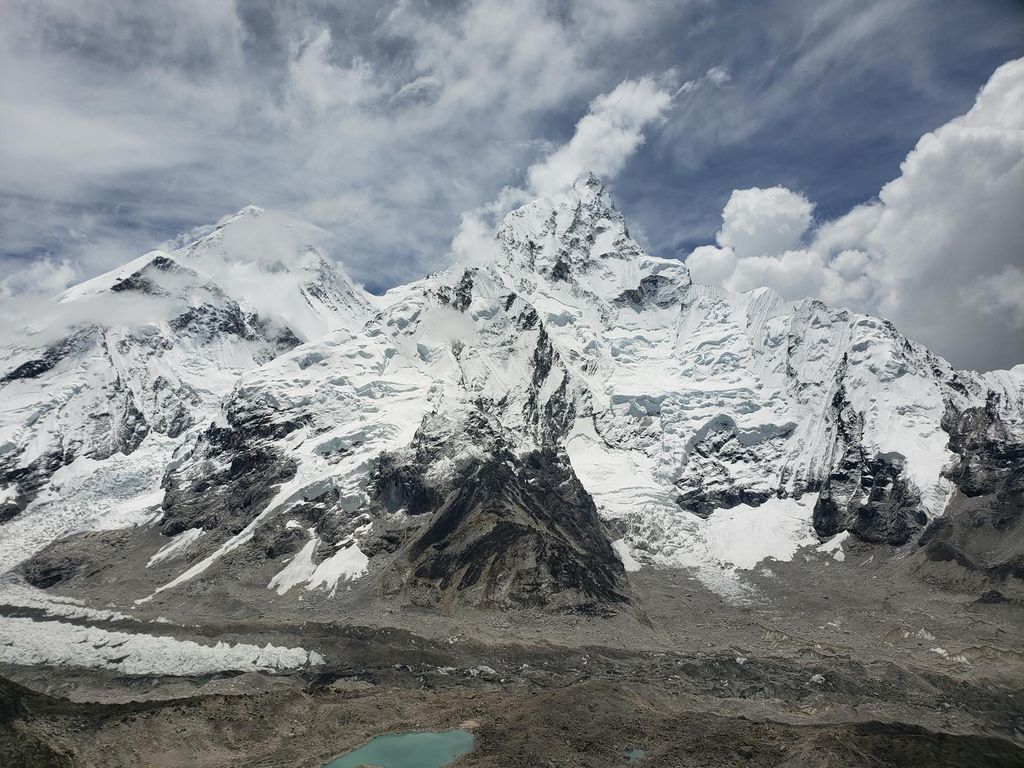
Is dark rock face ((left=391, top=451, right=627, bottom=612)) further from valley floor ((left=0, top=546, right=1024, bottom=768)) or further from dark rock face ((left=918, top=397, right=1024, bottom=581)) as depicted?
dark rock face ((left=918, top=397, right=1024, bottom=581))

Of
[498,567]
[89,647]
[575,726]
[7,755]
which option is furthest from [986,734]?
[89,647]

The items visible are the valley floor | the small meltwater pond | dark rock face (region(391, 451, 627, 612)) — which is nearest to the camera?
the valley floor

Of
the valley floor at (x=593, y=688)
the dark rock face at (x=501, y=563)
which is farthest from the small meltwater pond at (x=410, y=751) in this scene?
the dark rock face at (x=501, y=563)

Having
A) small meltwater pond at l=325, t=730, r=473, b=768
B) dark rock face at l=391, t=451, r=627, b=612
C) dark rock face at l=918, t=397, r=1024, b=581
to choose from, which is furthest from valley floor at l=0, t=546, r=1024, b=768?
dark rock face at l=918, t=397, r=1024, b=581

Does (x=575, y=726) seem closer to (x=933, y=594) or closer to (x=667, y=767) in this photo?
(x=667, y=767)

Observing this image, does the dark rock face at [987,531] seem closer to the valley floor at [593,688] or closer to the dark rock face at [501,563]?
the valley floor at [593,688]

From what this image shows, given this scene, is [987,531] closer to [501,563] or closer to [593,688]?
[501,563]
